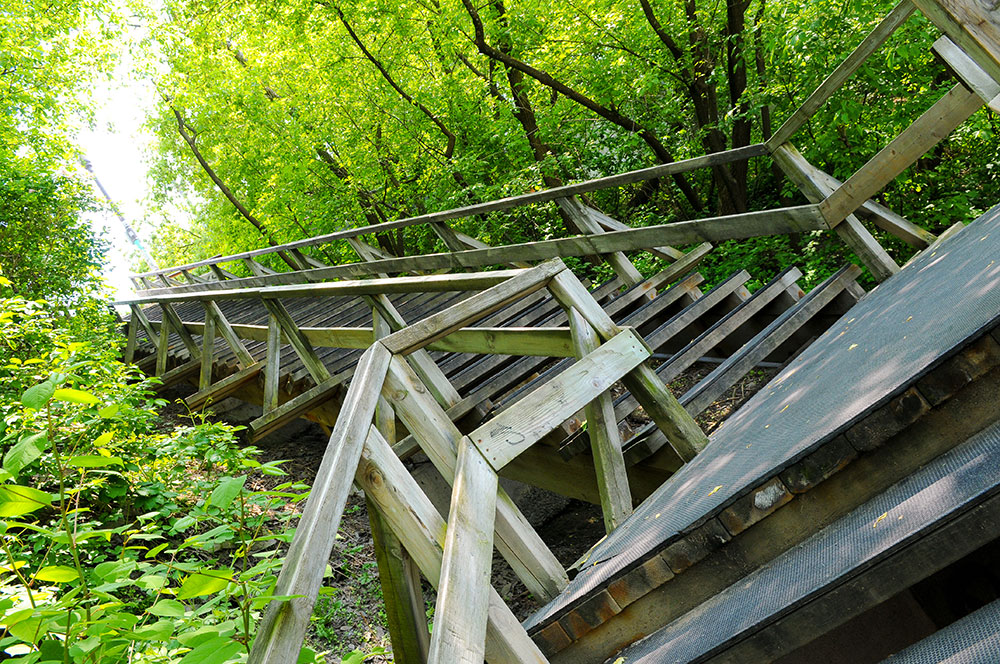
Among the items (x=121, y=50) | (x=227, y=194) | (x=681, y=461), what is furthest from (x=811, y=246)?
(x=121, y=50)

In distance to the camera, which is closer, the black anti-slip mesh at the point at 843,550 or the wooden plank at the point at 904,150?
the black anti-slip mesh at the point at 843,550

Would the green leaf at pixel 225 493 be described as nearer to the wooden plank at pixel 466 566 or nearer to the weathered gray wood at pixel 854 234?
the wooden plank at pixel 466 566

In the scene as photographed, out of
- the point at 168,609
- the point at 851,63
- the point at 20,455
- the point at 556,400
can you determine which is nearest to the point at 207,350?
the point at 556,400

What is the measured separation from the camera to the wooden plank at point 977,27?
3.11 m

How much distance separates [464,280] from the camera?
293 cm

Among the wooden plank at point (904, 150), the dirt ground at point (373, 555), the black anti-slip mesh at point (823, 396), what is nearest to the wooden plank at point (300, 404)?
the dirt ground at point (373, 555)

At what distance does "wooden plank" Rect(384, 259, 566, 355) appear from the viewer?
7.68ft

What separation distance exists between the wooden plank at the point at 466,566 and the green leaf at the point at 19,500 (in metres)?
0.89

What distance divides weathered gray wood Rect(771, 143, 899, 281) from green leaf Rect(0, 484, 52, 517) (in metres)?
4.18

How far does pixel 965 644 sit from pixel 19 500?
1873mm

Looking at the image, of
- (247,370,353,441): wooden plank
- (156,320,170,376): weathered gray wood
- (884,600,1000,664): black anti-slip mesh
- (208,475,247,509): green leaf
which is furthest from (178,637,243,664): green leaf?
(156,320,170,376): weathered gray wood

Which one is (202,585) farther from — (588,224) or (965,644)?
(588,224)

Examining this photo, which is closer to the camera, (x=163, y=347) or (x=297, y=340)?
(x=297, y=340)

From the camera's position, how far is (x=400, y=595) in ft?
6.88
